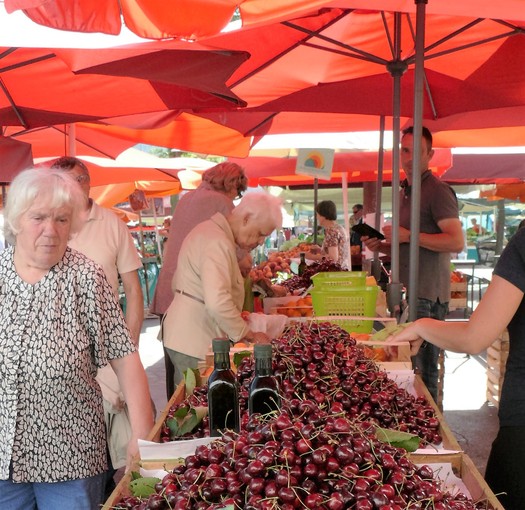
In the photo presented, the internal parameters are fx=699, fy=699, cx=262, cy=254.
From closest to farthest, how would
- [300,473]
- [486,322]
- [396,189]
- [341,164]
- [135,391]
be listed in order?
1. [300,473]
2. [486,322]
3. [135,391]
4. [396,189]
5. [341,164]

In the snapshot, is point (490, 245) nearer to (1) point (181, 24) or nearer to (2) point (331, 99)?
(2) point (331, 99)

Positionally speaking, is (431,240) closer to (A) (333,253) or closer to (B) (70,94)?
(B) (70,94)

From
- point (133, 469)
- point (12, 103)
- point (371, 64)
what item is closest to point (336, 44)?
point (371, 64)

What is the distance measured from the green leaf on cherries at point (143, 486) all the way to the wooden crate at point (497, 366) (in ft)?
16.4

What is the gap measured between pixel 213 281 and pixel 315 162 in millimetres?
3685

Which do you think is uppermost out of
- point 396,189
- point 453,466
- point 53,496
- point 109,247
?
point 396,189

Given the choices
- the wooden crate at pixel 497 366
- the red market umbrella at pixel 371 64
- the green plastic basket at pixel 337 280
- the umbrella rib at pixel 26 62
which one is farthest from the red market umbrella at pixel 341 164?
the umbrella rib at pixel 26 62

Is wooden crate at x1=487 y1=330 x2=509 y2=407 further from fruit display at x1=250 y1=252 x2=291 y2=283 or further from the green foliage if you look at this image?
the green foliage

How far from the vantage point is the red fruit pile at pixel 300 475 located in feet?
4.54

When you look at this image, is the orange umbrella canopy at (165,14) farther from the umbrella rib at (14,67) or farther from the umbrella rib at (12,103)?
the umbrella rib at (12,103)

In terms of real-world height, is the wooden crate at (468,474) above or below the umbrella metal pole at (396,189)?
below

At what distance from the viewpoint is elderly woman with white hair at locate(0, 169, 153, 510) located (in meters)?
2.41

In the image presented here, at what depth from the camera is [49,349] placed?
7.91 feet

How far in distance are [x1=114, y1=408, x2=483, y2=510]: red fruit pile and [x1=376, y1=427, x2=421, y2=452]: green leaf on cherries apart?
20cm
